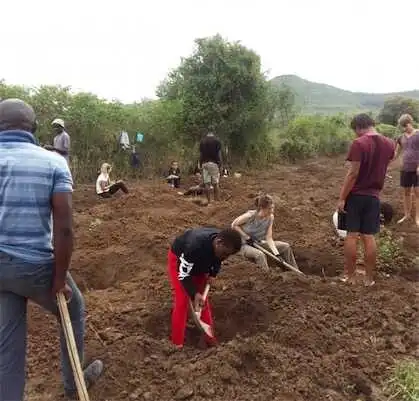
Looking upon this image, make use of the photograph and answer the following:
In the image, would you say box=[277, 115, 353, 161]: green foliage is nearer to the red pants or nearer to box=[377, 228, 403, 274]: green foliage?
box=[377, 228, 403, 274]: green foliage

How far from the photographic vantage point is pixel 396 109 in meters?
34.0

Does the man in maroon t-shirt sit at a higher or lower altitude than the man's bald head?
lower

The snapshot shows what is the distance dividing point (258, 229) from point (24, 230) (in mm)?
3450

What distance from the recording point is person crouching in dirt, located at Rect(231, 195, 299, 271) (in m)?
5.62

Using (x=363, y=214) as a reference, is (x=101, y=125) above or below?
above

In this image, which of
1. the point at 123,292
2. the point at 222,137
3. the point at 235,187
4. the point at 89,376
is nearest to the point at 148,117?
the point at 222,137

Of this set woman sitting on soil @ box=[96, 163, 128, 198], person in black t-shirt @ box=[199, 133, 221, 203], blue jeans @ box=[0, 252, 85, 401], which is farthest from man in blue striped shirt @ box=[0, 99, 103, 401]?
person in black t-shirt @ box=[199, 133, 221, 203]

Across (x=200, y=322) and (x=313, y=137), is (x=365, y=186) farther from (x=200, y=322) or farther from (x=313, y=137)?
(x=313, y=137)

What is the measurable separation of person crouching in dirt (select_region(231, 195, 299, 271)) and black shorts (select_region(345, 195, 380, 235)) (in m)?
0.88

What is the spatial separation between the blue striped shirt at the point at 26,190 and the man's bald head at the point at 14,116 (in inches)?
1.5

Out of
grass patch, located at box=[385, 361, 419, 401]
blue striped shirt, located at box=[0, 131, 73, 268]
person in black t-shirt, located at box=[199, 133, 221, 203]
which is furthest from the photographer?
person in black t-shirt, located at box=[199, 133, 221, 203]

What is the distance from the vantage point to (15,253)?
2.65 m

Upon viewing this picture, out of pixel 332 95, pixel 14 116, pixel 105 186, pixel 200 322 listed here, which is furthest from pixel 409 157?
pixel 332 95

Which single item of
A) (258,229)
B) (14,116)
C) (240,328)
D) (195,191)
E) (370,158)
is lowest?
(240,328)
